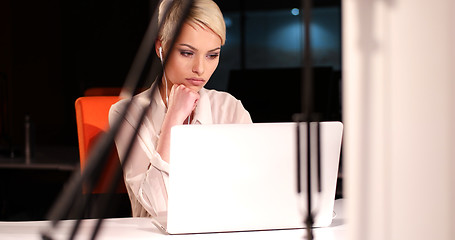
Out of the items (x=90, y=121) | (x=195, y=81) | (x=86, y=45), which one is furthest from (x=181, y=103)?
(x=86, y=45)

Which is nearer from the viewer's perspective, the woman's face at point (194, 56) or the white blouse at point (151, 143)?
the white blouse at point (151, 143)

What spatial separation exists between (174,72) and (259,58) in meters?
5.69

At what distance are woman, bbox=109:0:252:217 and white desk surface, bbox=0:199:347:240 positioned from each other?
317 millimetres

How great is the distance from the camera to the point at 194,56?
206 cm

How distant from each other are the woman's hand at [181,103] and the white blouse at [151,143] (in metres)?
0.08

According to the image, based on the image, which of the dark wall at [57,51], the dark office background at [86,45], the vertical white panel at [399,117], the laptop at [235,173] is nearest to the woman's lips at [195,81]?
the laptop at [235,173]

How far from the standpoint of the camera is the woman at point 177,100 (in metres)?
1.89

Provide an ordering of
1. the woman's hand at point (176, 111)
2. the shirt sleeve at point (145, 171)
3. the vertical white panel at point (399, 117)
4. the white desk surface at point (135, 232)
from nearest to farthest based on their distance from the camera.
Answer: the vertical white panel at point (399, 117) → the white desk surface at point (135, 232) → the shirt sleeve at point (145, 171) → the woman's hand at point (176, 111)

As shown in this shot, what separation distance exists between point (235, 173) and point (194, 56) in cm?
94

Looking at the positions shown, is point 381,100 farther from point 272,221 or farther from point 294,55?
point 294,55

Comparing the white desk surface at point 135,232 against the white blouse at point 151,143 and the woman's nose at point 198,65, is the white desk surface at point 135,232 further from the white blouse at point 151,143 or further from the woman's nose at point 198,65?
the woman's nose at point 198,65

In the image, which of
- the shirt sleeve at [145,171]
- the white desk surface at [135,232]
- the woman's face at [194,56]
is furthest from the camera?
the woman's face at [194,56]

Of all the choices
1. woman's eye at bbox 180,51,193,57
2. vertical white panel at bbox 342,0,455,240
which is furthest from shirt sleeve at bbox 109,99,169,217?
vertical white panel at bbox 342,0,455,240

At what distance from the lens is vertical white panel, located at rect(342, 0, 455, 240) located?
0.47m
